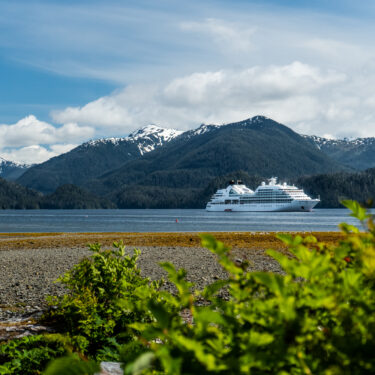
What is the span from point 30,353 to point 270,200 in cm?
13787

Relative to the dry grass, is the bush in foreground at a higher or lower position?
higher

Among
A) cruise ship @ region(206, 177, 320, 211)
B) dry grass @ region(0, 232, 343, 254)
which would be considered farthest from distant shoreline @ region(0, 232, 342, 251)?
cruise ship @ region(206, 177, 320, 211)

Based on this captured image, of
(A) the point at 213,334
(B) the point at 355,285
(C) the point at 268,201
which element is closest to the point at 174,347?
(A) the point at 213,334

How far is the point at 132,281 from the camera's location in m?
6.39

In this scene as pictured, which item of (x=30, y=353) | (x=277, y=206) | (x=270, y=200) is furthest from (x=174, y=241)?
(x=270, y=200)

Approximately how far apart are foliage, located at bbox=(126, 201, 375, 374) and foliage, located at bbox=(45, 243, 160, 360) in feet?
13.1

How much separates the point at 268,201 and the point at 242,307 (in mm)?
141186

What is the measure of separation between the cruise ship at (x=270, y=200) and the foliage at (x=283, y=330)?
136m

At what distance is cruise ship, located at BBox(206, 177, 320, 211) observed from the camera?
137250 millimetres

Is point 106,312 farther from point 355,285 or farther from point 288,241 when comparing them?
point 355,285

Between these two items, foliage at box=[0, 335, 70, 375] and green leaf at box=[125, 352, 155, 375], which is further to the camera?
foliage at box=[0, 335, 70, 375]

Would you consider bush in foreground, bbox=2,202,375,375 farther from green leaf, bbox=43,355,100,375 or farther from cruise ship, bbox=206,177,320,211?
cruise ship, bbox=206,177,320,211

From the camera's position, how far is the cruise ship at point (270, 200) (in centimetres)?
13725

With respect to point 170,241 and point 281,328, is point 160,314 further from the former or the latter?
point 170,241
